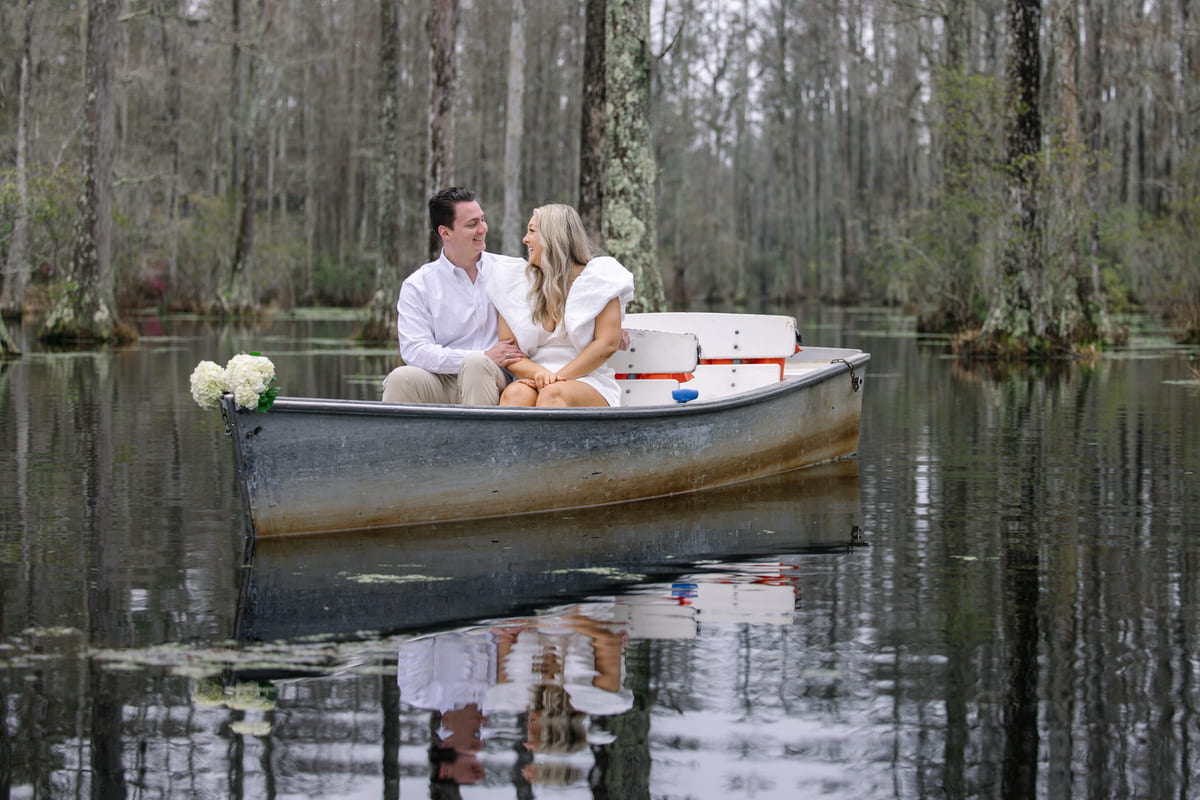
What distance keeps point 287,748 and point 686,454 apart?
175 inches

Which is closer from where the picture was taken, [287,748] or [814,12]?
[287,748]

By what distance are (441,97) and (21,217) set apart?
6.37 meters

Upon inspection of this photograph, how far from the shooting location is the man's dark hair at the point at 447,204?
6.95m

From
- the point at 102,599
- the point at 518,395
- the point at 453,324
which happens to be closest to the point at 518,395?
the point at 518,395

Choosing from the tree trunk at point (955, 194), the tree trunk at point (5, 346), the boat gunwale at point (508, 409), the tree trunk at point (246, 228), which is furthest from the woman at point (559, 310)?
the tree trunk at point (246, 228)

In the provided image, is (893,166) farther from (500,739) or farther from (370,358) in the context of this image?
(500,739)

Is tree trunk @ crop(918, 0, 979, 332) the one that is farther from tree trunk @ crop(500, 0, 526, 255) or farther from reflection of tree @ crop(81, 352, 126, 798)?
reflection of tree @ crop(81, 352, 126, 798)

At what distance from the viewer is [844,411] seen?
29.8 feet

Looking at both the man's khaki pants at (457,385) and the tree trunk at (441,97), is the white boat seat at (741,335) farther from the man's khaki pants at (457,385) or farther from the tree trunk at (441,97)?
the tree trunk at (441,97)

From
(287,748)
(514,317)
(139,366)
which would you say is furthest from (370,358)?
(287,748)

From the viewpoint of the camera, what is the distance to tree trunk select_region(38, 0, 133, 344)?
2219 centimetres

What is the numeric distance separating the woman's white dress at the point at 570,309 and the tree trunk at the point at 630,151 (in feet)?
27.4

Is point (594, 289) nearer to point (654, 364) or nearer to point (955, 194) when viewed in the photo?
point (654, 364)

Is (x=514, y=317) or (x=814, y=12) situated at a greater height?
(x=814, y=12)
